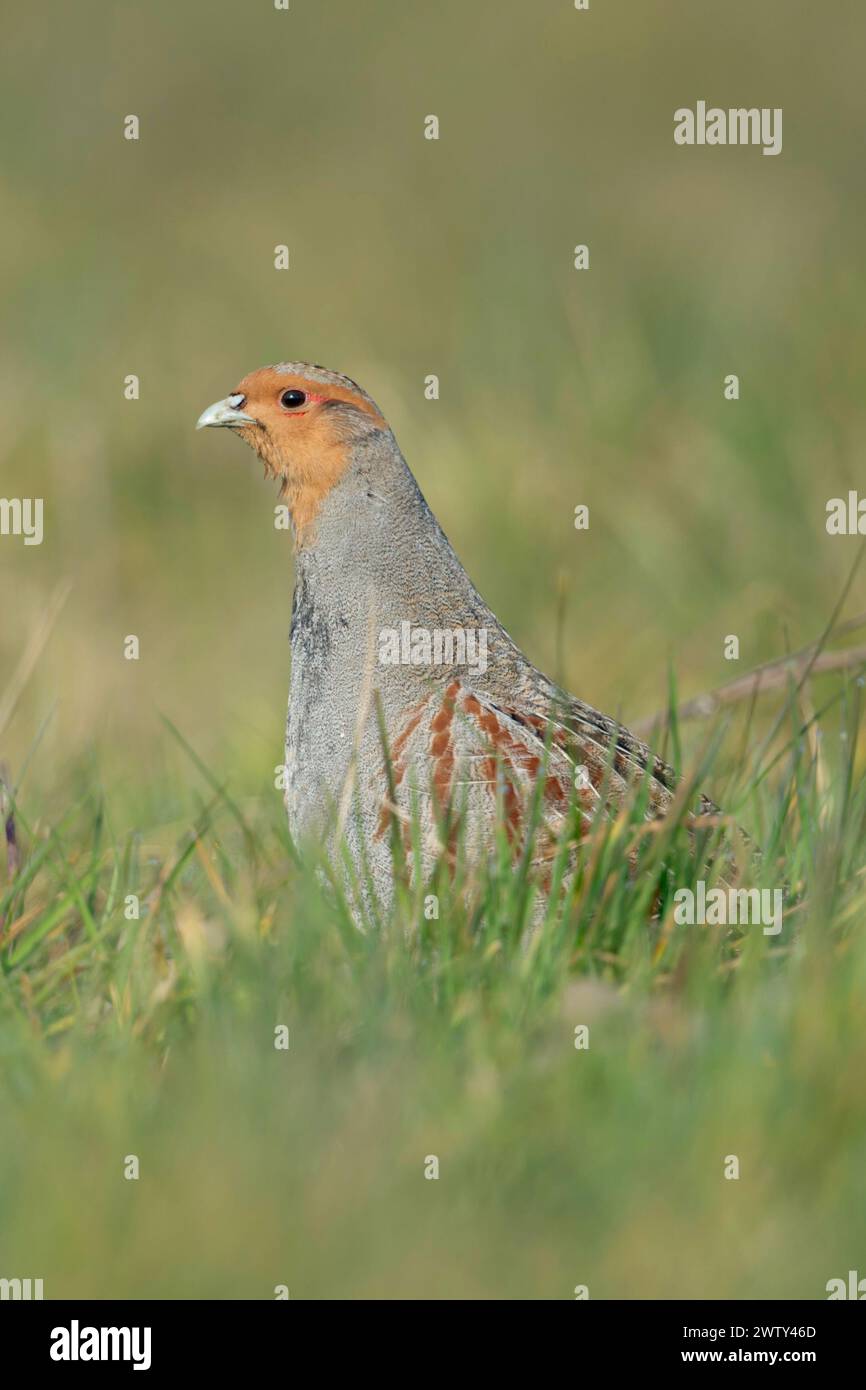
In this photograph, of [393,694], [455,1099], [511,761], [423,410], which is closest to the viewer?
[455,1099]

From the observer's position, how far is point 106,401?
9.00 metres

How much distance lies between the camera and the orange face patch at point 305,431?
432 centimetres

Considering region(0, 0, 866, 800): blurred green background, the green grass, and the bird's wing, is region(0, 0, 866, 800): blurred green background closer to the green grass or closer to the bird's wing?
the bird's wing

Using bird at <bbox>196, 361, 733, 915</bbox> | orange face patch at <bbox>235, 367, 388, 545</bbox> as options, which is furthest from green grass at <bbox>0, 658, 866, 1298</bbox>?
orange face patch at <bbox>235, 367, 388, 545</bbox>

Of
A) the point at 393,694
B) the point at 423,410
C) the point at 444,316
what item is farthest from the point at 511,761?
the point at 444,316

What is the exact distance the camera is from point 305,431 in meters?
4.35

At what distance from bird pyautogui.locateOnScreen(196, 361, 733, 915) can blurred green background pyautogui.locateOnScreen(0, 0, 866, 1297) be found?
12.3 inches

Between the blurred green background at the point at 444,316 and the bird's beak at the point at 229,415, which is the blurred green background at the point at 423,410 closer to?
the blurred green background at the point at 444,316

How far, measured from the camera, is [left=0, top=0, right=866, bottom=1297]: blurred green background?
8.80 feet

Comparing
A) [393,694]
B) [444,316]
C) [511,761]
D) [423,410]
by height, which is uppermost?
[444,316]

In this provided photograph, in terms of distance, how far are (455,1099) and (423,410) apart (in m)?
5.74

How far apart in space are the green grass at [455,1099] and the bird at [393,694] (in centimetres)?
23

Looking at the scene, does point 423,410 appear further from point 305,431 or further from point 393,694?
point 393,694

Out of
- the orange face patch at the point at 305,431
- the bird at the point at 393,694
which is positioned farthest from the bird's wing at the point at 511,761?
the orange face patch at the point at 305,431
